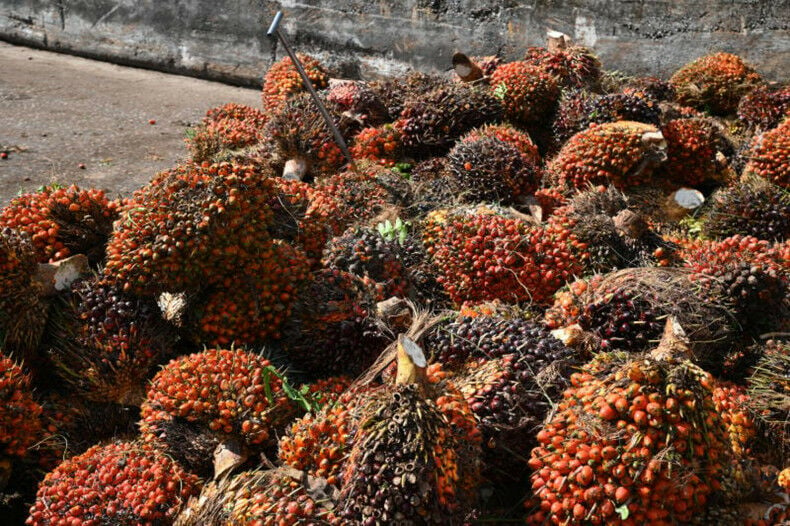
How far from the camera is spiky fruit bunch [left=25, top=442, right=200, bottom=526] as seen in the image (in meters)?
3.05

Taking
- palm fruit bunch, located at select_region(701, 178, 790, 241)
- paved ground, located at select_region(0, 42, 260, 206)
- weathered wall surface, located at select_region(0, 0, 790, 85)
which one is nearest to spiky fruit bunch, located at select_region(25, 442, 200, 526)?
paved ground, located at select_region(0, 42, 260, 206)

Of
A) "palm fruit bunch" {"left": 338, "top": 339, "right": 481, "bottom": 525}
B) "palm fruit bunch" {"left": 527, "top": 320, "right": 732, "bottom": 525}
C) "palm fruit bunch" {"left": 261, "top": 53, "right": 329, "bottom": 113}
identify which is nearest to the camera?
"palm fruit bunch" {"left": 338, "top": 339, "right": 481, "bottom": 525}

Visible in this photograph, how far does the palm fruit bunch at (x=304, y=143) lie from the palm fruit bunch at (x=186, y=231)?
1.85 m

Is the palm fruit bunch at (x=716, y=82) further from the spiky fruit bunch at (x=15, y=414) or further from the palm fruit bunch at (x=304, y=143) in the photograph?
the spiky fruit bunch at (x=15, y=414)

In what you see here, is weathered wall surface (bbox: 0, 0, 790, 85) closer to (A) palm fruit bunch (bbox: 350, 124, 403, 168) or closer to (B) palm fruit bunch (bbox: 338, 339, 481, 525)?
(A) palm fruit bunch (bbox: 350, 124, 403, 168)

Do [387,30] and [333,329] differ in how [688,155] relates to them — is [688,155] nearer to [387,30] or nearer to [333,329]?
[333,329]

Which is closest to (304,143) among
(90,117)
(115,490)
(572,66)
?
(572,66)

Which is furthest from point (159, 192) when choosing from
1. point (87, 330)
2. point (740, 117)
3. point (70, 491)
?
point (740, 117)

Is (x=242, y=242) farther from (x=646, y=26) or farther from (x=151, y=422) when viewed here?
(x=646, y=26)

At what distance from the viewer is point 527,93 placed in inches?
240

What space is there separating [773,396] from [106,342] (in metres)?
3.37

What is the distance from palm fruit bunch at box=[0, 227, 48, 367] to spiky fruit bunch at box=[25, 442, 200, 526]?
→ 2.64 feet

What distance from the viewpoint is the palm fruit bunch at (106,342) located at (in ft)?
12.2

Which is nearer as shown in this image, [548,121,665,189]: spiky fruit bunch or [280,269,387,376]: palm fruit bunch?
[280,269,387,376]: palm fruit bunch
